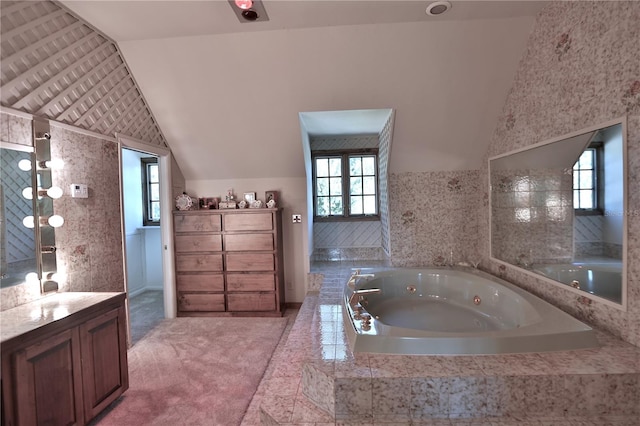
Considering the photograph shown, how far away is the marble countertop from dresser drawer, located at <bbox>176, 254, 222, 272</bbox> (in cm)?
151

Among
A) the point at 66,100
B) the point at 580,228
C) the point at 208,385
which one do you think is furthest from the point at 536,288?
the point at 66,100

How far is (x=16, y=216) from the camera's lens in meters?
1.97

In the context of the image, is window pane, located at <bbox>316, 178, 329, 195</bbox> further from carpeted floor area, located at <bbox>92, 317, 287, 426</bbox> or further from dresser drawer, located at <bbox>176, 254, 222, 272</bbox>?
carpeted floor area, located at <bbox>92, 317, 287, 426</bbox>

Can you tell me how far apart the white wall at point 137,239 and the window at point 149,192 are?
0.20ft

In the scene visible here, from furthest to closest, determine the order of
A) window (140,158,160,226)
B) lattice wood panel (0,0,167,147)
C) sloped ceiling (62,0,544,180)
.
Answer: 1. window (140,158,160,226)
2. sloped ceiling (62,0,544,180)
3. lattice wood panel (0,0,167,147)

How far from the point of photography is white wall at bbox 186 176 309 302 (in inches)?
155

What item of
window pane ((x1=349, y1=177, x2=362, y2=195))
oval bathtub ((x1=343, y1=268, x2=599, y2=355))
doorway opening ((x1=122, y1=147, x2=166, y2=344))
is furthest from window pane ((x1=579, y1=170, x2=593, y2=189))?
doorway opening ((x1=122, y1=147, x2=166, y2=344))

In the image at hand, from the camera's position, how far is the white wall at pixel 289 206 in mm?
3934

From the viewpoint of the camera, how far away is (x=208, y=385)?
234 cm

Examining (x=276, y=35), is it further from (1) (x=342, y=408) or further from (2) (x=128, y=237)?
(2) (x=128, y=237)

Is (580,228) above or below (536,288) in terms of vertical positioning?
above

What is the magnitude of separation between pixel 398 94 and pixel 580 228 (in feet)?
5.77

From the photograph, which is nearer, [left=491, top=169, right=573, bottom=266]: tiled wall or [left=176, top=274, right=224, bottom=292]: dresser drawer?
[left=491, top=169, right=573, bottom=266]: tiled wall

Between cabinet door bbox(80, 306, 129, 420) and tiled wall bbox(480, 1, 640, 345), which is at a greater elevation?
tiled wall bbox(480, 1, 640, 345)
